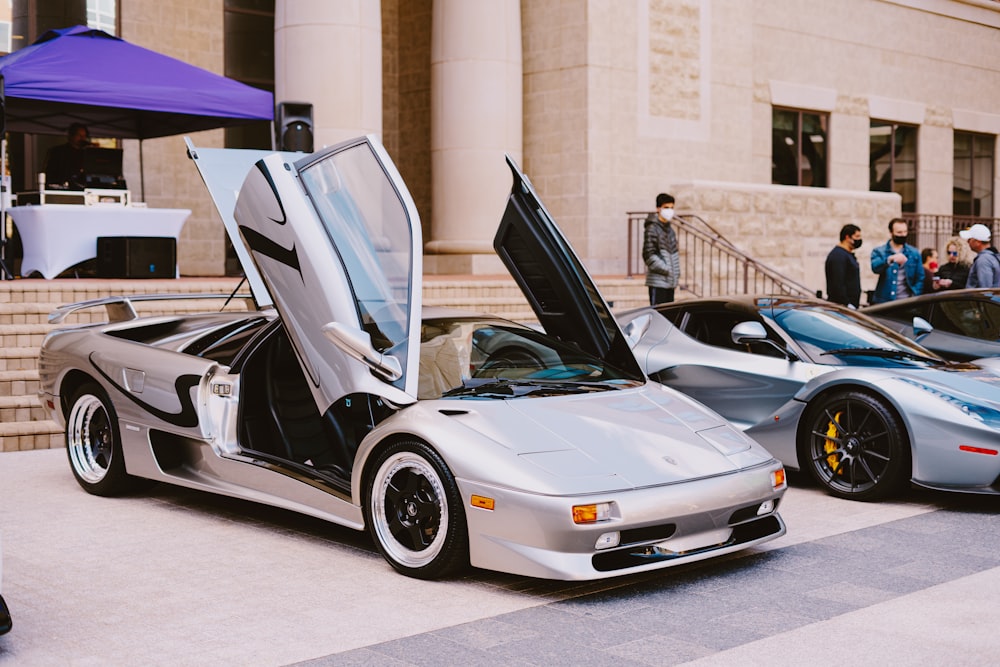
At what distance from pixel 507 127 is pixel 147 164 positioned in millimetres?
5889

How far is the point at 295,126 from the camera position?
474 inches

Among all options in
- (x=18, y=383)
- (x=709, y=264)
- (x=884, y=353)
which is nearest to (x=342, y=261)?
(x=884, y=353)

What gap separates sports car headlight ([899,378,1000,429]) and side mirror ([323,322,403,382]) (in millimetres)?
3486

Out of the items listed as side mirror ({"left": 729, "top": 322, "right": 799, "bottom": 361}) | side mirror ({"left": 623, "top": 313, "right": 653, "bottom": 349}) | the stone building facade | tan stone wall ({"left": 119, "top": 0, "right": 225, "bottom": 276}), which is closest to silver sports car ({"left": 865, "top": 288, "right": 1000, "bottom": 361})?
side mirror ({"left": 729, "top": 322, "right": 799, "bottom": 361})

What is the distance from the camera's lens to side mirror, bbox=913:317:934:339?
31.6 ft

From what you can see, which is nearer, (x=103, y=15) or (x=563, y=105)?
(x=103, y=15)

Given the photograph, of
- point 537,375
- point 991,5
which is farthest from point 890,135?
point 537,375

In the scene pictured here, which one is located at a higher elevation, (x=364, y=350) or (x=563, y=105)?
(x=563, y=105)

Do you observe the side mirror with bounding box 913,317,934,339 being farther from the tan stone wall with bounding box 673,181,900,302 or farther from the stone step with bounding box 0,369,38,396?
the tan stone wall with bounding box 673,181,900,302

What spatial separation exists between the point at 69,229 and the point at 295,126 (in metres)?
3.40

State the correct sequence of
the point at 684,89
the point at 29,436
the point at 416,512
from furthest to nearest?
the point at 684,89 < the point at 29,436 < the point at 416,512

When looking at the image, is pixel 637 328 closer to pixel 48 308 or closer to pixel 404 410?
pixel 404 410

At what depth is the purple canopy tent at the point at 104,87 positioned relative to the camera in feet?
44.7

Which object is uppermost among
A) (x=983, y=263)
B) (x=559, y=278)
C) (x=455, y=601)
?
(x=983, y=263)
